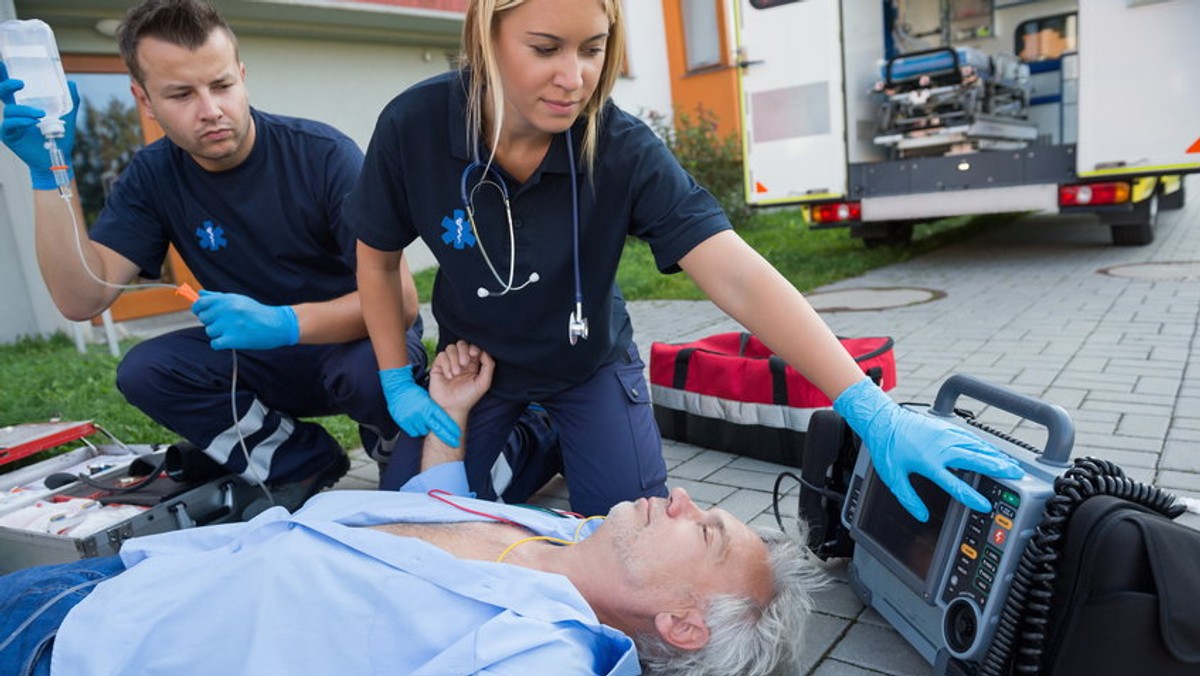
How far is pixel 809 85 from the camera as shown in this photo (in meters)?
7.25

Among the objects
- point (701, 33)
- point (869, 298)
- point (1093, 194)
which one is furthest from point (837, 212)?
point (701, 33)

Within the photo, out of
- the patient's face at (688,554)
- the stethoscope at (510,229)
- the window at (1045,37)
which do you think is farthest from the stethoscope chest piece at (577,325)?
the window at (1045,37)

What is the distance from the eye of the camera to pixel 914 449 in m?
1.71

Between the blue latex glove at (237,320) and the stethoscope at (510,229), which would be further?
the blue latex glove at (237,320)

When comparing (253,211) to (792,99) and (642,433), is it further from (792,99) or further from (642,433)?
(792,99)

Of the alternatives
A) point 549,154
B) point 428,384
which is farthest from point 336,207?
point 549,154

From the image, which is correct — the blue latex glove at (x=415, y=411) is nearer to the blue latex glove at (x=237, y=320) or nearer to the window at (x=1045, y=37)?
the blue latex glove at (x=237, y=320)

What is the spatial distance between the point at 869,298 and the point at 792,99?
2.08 meters

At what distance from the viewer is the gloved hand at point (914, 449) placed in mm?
1581

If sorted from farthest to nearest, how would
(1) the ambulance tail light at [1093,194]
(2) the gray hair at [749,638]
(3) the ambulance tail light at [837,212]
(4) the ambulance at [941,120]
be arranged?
(3) the ambulance tail light at [837,212]
(1) the ambulance tail light at [1093,194]
(4) the ambulance at [941,120]
(2) the gray hair at [749,638]

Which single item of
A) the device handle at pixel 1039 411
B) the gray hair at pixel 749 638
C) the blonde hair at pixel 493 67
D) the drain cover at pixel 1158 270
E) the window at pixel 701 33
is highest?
the window at pixel 701 33

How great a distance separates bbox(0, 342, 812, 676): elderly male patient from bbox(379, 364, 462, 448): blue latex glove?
2.08 feet

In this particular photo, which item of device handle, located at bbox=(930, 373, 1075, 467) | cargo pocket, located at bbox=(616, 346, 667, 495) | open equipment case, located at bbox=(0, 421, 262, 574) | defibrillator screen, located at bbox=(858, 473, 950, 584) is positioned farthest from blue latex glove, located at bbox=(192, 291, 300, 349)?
device handle, located at bbox=(930, 373, 1075, 467)

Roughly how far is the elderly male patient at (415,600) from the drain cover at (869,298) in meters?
4.55
